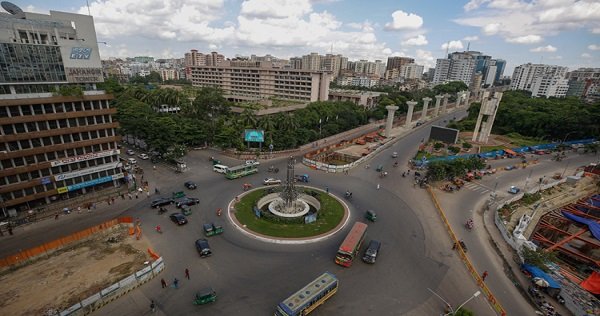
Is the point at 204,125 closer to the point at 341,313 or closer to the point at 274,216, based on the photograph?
the point at 274,216

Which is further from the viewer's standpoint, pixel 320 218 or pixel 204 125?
pixel 204 125

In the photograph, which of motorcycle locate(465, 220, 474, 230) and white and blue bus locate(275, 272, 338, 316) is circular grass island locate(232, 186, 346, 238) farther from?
motorcycle locate(465, 220, 474, 230)

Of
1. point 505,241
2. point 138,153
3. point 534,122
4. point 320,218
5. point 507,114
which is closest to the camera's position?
point 505,241

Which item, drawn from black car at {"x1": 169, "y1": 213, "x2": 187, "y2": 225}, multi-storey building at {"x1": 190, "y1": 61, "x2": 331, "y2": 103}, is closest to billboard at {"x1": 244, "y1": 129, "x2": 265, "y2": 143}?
black car at {"x1": 169, "y1": 213, "x2": 187, "y2": 225}

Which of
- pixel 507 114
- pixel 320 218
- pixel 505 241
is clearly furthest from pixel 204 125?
pixel 507 114

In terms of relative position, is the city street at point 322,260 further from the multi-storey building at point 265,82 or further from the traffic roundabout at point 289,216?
the multi-storey building at point 265,82

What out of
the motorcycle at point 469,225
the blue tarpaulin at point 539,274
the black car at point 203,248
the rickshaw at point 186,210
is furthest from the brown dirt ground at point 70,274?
the blue tarpaulin at point 539,274
